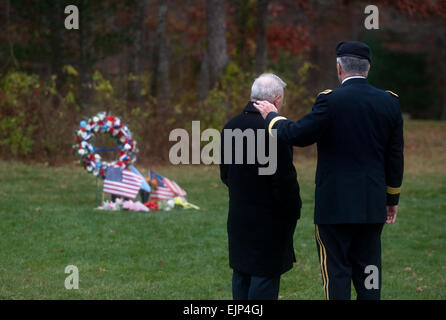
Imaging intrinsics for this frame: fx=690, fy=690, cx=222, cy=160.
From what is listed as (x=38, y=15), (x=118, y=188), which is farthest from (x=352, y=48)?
(x=38, y=15)

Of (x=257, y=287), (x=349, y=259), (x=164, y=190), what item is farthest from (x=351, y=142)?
(x=164, y=190)

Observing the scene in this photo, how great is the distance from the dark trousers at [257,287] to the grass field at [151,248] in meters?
1.66

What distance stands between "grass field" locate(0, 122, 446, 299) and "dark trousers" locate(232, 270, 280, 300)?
1660mm

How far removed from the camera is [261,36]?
2261 centimetres

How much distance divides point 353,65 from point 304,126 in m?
0.58

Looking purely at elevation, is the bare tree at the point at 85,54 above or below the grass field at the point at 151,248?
above

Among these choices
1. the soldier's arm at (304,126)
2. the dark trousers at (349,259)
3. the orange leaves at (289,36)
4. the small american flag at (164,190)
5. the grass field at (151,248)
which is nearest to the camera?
the soldier's arm at (304,126)

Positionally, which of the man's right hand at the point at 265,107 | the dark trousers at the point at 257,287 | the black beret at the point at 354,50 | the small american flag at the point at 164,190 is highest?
the black beret at the point at 354,50

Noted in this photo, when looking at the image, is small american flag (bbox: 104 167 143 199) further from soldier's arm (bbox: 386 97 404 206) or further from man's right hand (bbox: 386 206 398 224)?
soldier's arm (bbox: 386 97 404 206)

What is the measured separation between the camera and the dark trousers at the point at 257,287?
15.6 ft

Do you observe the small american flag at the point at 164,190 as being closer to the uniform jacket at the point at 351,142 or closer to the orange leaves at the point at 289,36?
the uniform jacket at the point at 351,142

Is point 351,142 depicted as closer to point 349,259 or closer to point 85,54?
point 349,259

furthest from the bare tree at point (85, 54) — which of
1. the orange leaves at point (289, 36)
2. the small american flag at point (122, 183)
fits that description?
the orange leaves at point (289, 36)

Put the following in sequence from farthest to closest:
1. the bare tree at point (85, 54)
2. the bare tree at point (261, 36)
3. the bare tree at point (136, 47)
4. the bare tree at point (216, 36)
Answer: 1. the bare tree at point (261, 36)
2. the bare tree at point (136, 47)
3. the bare tree at point (216, 36)
4. the bare tree at point (85, 54)
